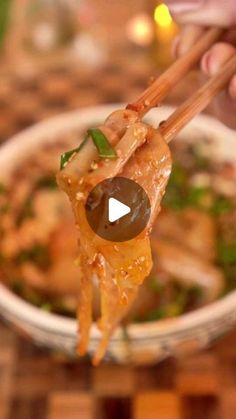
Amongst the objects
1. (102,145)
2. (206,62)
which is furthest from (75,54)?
(102,145)

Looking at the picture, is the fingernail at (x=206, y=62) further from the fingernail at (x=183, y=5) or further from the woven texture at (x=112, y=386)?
the woven texture at (x=112, y=386)

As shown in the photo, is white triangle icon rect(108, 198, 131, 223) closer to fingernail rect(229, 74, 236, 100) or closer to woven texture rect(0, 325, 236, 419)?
fingernail rect(229, 74, 236, 100)

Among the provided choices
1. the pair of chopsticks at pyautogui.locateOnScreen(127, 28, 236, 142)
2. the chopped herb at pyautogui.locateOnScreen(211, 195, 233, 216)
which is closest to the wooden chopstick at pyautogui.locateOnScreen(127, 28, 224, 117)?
the pair of chopsticks at pyautogui.locateOnScreen(127, 28, 236, 142)

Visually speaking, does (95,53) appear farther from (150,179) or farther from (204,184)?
(150,179)

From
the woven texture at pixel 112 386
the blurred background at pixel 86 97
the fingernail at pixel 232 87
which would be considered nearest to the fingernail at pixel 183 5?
the fingernail at pixel 232 87

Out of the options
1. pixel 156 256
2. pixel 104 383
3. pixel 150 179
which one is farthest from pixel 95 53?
pixel 150 179

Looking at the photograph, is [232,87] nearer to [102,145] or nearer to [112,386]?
[102,145]
